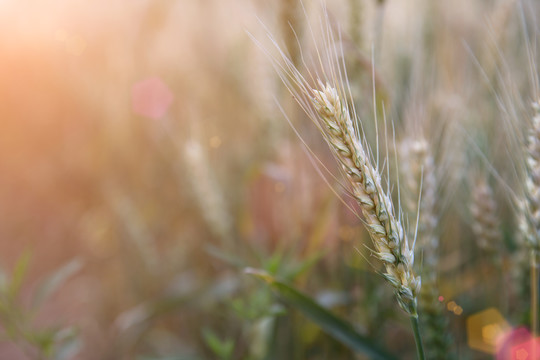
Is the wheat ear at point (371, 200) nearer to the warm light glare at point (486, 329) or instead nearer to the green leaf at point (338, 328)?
the green leaf at point (338, 328)

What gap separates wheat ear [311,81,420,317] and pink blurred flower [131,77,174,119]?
3.34 ft

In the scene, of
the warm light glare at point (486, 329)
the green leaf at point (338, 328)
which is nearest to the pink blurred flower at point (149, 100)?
the green leaf at point (338, 328)

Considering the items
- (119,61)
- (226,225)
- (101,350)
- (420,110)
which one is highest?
(119,61)

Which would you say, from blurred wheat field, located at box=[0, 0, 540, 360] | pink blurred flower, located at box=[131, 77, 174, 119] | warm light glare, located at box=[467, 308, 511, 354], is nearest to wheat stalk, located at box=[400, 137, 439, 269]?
blurred wheat field, located at box=[0, 0, 540, 360]

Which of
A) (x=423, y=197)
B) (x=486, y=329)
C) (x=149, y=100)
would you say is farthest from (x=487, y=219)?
(x=149, y=100)

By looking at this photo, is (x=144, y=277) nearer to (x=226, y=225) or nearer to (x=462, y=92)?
(x=226, y=225)

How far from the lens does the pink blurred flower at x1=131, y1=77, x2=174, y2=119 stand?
1.38 meters

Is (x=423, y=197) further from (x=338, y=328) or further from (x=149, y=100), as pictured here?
(x=149, y=100)

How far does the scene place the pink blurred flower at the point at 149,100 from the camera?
138 centimetres

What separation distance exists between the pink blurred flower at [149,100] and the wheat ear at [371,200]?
1.02 metres

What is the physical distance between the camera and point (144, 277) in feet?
3.77

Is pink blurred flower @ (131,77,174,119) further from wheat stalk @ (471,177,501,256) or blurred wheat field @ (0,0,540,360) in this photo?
wheat stalk @ (471,177,501,256)

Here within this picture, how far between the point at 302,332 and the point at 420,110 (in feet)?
1.80

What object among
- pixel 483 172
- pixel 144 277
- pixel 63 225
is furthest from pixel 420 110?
pixel 63 225
